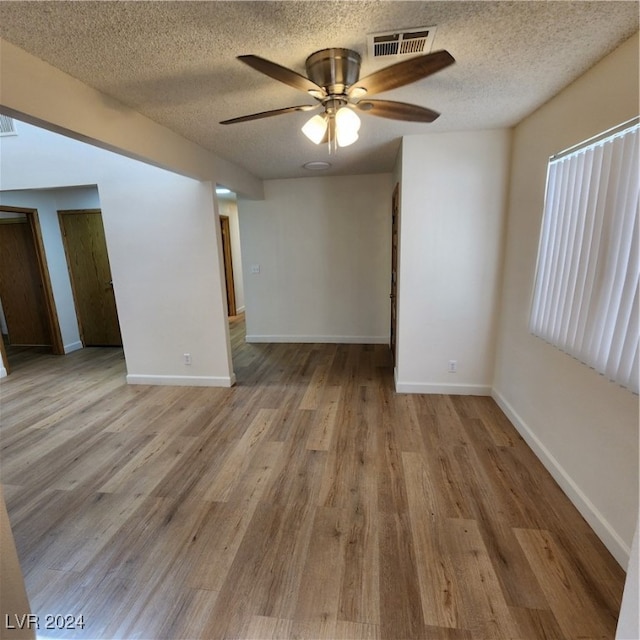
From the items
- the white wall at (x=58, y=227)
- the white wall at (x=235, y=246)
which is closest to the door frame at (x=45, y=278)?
the white wall at (x=58, y=227)

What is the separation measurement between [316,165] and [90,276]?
3.89 metres

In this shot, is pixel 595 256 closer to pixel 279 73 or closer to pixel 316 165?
pixel 279 73

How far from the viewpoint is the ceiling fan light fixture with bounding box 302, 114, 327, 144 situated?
1756 millimetres

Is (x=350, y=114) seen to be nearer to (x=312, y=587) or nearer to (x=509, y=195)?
(x=509, y=195)

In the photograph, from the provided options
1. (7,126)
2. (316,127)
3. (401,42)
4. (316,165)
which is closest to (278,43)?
(316,127)

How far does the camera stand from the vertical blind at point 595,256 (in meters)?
1.52

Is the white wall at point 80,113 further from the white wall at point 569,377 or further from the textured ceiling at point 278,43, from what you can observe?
the white wall at point 569,377

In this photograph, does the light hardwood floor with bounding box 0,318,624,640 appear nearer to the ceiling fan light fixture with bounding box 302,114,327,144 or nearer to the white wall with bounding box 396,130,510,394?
the white wall with bounding box 396,130,510,394

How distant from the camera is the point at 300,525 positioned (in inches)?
73.1

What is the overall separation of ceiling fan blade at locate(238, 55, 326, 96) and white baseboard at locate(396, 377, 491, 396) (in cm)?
267

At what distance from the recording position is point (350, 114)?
1.64 m

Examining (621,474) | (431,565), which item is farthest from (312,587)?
(621,474)

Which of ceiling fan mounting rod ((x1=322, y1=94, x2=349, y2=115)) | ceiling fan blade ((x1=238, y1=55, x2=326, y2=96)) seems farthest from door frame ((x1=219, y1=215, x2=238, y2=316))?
ceiling fan blade ((x1=238, y1=55, x2=326, y2=96))

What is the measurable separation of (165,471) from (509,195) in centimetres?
348
